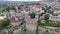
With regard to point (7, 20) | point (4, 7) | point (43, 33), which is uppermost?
point (4, 7)

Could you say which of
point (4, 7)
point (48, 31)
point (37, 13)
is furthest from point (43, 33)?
point (4, 7)

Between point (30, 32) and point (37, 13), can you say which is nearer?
point (30, 32)

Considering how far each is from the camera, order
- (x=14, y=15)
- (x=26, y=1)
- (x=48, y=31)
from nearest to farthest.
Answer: (x=48, y=31), (x=14, y=15), (x=26, y=1)

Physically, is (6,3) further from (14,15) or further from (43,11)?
(43,11)

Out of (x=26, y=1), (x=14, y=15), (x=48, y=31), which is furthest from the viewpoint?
(x=26, y=1)

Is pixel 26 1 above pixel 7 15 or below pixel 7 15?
above

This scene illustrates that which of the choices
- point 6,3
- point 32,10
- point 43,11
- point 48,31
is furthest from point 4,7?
point 48,31

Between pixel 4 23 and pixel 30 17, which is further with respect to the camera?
pixel 30 17
